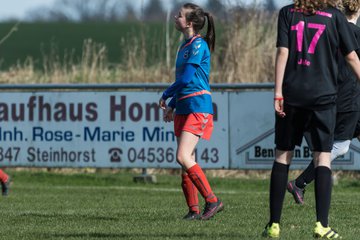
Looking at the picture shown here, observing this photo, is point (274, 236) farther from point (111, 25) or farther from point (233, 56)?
point (111, 25)

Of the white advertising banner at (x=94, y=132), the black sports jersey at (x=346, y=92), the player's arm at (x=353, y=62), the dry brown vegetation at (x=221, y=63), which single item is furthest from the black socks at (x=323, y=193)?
the dry brown vegetation at (x=221, y=63)

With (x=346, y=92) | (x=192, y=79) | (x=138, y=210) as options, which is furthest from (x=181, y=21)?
(x=138, y=210)

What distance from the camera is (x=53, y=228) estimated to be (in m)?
9.08

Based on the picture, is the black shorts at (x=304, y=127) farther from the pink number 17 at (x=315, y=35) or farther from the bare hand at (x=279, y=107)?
the pink number 17 at (x=315, y=35)

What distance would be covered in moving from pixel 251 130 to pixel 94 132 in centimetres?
234

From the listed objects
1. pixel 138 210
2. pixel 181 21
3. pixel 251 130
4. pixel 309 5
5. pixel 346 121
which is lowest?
pixel 251 130

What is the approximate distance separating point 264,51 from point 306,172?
327 inches

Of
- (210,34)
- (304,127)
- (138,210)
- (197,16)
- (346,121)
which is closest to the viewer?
(304,127)

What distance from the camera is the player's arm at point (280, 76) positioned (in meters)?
7.59

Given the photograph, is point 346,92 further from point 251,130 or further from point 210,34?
point 251,130

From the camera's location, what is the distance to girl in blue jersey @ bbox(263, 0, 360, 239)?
765 cm

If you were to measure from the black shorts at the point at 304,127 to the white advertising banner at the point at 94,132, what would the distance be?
26.4 ft

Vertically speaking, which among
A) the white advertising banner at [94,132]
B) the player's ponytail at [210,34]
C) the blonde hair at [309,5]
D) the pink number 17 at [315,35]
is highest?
the blonde hair at [309,5]

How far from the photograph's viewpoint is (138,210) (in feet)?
36.3
